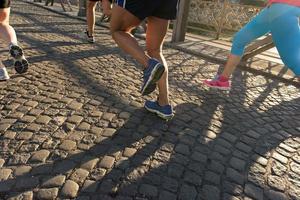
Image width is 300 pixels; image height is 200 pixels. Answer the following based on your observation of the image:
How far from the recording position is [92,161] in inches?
96.3

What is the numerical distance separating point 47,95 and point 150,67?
1.30 metres

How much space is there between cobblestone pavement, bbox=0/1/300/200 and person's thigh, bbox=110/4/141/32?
2.75 ft

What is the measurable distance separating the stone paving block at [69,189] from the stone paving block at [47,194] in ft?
0.16

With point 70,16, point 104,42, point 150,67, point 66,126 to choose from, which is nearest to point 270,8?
point 150,67

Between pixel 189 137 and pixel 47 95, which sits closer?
pixel 189 137

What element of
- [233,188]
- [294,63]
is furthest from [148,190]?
[294,63]

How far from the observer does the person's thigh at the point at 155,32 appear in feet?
9.71

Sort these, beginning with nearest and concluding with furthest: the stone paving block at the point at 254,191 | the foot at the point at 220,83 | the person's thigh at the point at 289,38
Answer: the stone paving block at the point at 254,191, the person's thigh at the point at 289,38, the foot at the point at 220,83

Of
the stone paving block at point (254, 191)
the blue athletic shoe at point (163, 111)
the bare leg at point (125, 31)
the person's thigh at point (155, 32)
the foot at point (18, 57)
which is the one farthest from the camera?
the foot at point (18, 57)

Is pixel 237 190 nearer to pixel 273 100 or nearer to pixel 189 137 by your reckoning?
pixel 189 137

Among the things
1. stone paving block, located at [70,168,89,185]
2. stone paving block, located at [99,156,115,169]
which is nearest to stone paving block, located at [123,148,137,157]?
stone paving block, located at [99,156,115,169]

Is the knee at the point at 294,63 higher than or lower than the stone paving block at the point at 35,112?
higher

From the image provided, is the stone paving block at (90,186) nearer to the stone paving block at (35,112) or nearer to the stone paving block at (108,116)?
the stone paving block at (108,116)

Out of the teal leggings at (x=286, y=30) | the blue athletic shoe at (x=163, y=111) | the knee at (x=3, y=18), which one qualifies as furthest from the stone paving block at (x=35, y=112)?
the teal leggings at (x=286, y=30)
